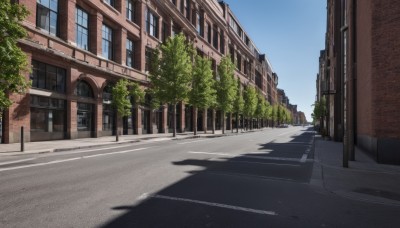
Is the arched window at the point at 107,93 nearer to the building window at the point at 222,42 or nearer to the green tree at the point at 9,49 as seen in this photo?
the green tree at the point at 9,49

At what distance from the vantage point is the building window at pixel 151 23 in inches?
1412

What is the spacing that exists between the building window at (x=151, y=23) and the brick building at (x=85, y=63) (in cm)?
12

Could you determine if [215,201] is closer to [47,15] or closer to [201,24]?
[47,15]

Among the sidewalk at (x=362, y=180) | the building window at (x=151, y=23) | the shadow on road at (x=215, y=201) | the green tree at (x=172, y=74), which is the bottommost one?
the sidewalk at (x=362, y=180)

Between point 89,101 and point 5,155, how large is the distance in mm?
13140

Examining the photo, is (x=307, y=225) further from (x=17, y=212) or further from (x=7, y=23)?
(x=7, y=23)

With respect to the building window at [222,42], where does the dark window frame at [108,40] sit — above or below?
below

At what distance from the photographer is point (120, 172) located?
8836 mm

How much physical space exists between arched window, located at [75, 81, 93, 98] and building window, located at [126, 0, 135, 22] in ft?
34.2

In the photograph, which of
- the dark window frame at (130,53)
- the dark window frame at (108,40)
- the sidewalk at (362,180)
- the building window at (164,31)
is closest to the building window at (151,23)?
the building window at (164,31)

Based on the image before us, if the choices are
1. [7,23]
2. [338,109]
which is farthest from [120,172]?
[338,109]

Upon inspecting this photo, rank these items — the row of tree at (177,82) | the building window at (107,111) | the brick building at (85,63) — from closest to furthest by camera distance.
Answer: the brick building at (85,63)
the building window at (107,111)
the row of tree at (177,82)

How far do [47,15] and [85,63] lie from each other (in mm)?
4214

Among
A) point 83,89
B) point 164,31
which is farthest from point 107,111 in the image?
point 164,31
